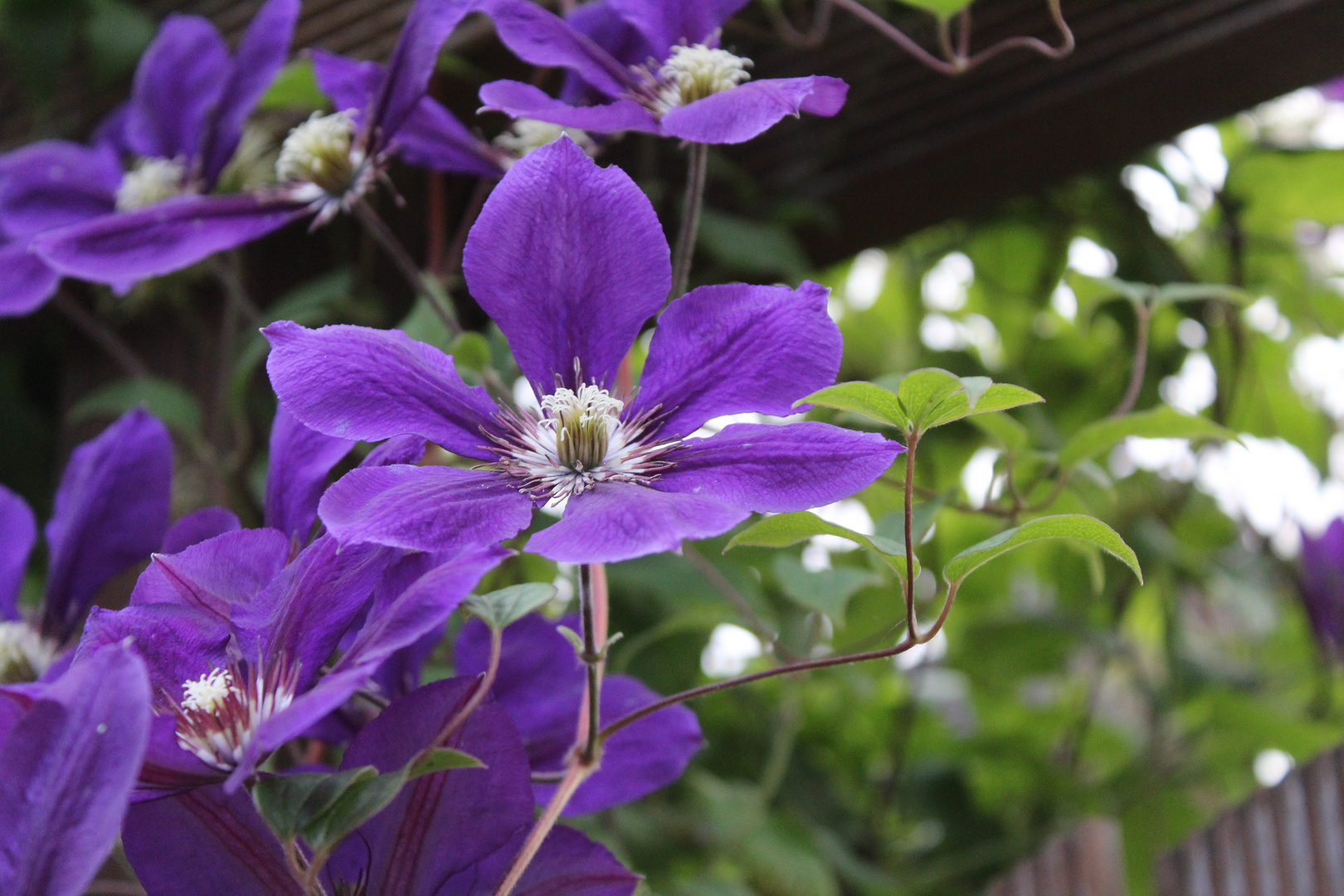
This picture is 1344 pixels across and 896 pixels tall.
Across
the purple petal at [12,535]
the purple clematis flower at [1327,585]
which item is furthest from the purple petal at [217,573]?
the purple clematis flower at [1327,585]

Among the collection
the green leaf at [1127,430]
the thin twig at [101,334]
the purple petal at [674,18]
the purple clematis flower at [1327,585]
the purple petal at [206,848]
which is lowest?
the purple clematis flower at [1327,585]

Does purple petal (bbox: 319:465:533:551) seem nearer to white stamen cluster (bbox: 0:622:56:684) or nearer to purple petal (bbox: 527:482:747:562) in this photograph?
purple petal (bbox: 527:482:747:562)

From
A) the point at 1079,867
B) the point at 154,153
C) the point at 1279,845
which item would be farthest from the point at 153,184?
the point at 1279,845

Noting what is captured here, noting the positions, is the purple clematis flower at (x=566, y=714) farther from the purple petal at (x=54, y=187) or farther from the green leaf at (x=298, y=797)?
the purple petal at (x=54, y=187)

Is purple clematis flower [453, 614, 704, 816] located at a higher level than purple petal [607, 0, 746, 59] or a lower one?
lower

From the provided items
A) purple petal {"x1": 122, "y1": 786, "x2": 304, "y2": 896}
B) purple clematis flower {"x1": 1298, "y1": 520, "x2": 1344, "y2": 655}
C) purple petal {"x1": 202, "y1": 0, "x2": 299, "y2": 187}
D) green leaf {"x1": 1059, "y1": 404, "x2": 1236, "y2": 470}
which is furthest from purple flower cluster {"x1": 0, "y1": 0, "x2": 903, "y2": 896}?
purple clematis flower {"x1": 1298, "y1": 520, "x2": 1344, "y2": 655}

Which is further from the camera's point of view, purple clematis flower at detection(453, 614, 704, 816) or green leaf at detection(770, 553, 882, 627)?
green leaf at detection(770, 553, 882, 627)

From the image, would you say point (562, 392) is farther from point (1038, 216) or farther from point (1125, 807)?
point (1125, 807)
